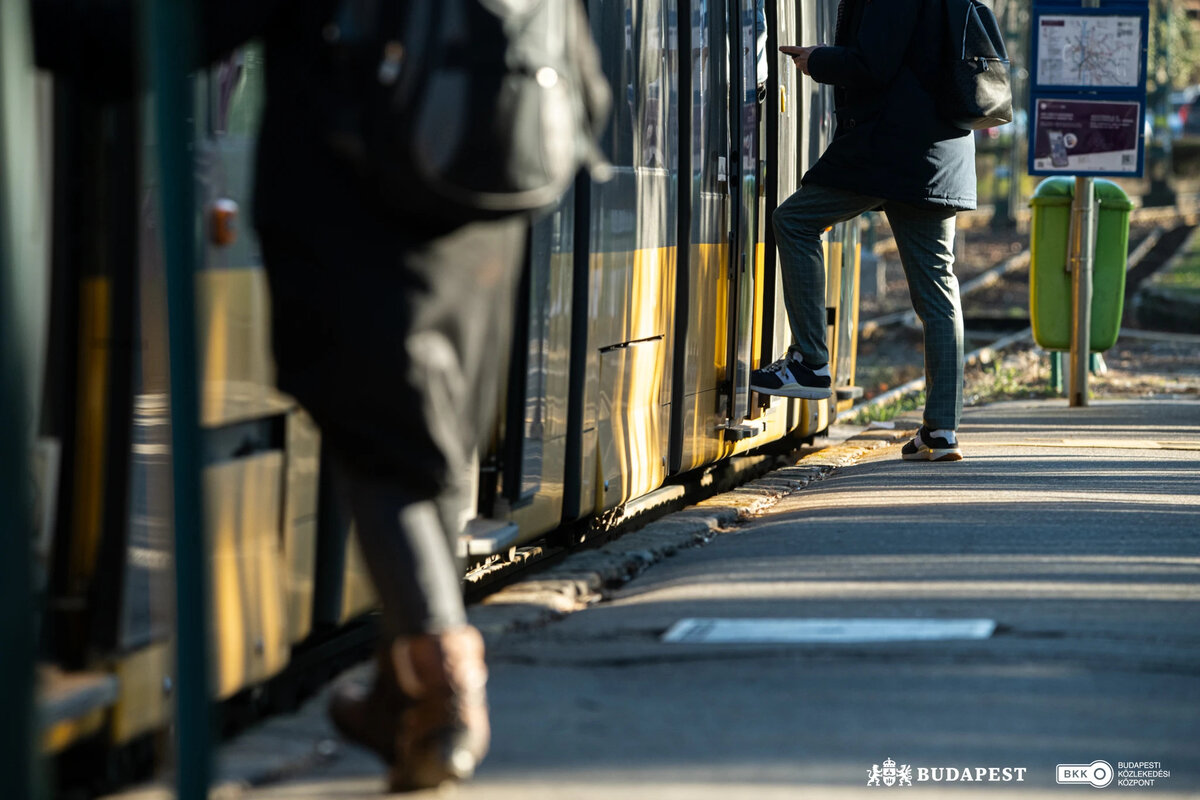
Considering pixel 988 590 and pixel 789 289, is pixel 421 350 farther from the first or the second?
pixel 789 289

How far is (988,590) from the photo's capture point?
16.1ft

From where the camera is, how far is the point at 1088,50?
10.2 metres

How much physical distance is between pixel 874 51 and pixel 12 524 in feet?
17.4

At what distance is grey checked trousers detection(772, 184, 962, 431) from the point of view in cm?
727

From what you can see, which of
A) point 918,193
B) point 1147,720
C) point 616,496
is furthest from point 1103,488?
point 1147,720

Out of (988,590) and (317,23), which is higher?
(317,23)

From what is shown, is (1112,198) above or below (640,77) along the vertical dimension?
below

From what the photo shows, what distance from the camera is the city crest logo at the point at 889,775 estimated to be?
3262mm

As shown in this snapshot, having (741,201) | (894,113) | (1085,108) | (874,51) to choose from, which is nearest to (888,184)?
(894,113)

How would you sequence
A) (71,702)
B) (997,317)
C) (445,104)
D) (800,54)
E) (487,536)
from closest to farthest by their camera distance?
(445,104) → (71,702) → (487,536) → (800,54) → (997,317)

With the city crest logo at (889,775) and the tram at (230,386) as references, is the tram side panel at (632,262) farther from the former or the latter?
the city crest logo at (889,775)

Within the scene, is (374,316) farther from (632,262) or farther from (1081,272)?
(1081,272)

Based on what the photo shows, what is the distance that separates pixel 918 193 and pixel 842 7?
85cm

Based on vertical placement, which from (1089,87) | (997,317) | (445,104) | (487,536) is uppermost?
(1089,87)
